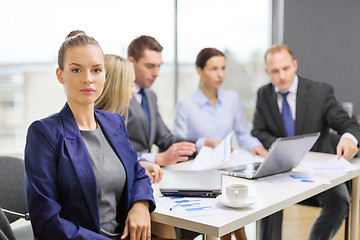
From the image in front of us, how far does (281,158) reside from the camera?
74.9 inches

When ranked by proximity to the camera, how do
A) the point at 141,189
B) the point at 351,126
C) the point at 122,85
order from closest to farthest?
1. the point at 141,189
2. the point at 122,85
3. the point at 351,126

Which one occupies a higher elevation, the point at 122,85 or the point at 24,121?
the point at 122,85

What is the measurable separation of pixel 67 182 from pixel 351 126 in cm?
185

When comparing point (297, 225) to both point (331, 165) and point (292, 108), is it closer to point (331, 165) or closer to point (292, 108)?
point (292, 108)

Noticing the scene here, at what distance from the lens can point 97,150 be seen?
1454mm

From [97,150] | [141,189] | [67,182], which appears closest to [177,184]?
[141,189]

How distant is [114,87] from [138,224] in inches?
28.1

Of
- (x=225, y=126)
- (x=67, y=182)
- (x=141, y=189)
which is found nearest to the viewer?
(x=67, y=182)

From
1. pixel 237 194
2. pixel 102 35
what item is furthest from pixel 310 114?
pixel 102 35

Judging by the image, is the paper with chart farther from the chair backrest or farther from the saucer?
the chair backrest

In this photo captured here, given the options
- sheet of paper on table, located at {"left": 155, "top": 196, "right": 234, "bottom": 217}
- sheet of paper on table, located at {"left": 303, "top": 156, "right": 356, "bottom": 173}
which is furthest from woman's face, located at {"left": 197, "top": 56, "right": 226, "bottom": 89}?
sheet of paper on table, located at {"left": 155, "top": 196, "right": 234, "bottom": 217}

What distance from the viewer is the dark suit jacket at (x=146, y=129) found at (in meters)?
2.43

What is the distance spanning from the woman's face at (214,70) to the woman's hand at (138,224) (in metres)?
1.48

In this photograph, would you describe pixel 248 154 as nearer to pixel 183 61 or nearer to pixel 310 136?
pixel 310 136
